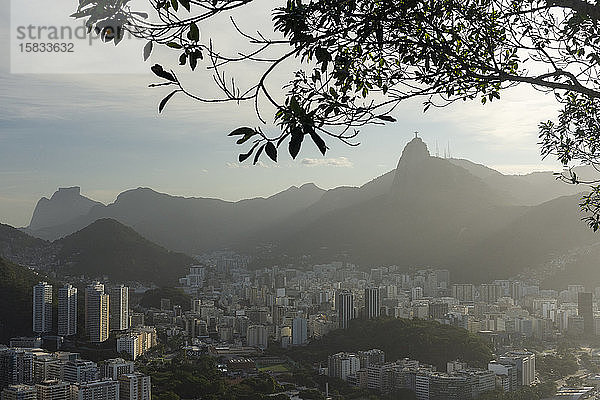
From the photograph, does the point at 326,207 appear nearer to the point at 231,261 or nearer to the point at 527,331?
the point at 231,261

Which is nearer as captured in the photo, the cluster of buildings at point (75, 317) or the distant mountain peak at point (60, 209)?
the cluster of buildings at point (75, 317)

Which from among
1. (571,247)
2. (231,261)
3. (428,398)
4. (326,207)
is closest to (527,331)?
(428,398)

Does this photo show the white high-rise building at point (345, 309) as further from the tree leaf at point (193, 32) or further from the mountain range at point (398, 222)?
the tree leaf at point (193, 32)

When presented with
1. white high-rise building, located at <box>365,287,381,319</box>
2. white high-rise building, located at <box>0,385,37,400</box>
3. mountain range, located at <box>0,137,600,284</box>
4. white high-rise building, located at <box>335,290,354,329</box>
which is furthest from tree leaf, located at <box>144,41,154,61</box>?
mountain range, located at <box>0,137,600,284</box>

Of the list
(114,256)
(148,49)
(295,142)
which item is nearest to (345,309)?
(114,256)

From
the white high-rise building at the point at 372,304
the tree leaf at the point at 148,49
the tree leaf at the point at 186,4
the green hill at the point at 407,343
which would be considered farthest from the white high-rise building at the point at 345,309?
the tree leaf at the point at 186,4
